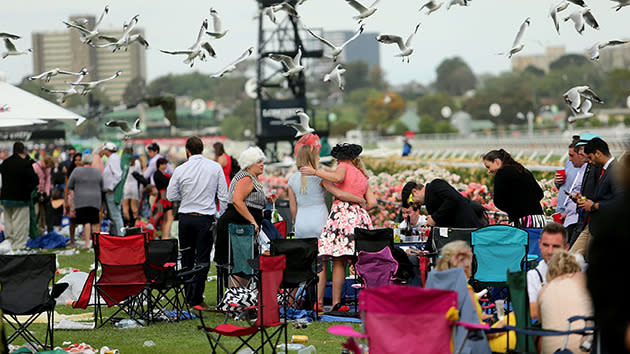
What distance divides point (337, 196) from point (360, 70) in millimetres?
190581

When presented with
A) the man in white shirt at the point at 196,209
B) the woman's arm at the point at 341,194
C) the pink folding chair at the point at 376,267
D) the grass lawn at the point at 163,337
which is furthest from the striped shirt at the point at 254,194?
the pink folding chair at the point at 376,267

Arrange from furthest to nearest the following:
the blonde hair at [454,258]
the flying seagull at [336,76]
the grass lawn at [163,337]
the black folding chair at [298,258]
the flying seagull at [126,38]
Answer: the flying seagull at [336,76], the flying seagull at [126,38], the black folding chair at [298,258], the grass lawn at [163,337], the blonde hair at [454,258]

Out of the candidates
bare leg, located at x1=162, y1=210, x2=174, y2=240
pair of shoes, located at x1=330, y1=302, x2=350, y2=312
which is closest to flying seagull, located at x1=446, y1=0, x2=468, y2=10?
pair of shoes, located at x1=330, y1=302, x2=350, y2=312

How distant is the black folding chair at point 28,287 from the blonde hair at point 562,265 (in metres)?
3.74

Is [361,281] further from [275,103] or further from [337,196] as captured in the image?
[275,103]

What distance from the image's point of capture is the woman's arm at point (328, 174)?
8.80m

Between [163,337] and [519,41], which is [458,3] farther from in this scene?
[163,337]

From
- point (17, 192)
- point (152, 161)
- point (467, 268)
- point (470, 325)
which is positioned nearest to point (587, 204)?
point (467, 268)

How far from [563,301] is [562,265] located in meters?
0.22

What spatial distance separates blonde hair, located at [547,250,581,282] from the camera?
5.43 meters

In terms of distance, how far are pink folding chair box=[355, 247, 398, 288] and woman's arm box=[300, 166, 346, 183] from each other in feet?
2.66

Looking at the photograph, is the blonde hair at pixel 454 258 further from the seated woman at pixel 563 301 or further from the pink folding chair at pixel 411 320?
the pink folding chair at pixel 411 320

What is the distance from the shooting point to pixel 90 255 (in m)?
15.0

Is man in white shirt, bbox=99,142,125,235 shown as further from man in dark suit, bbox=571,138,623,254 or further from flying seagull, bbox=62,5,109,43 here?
man in dark suit, bbox=571,138,623,254
